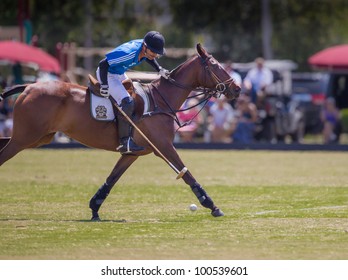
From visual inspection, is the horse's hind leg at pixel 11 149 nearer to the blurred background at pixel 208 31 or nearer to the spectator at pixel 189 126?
the spectator at pixel 189 126

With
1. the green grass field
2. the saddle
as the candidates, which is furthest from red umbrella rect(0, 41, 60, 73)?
the saddle

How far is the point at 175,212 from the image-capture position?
14.6m

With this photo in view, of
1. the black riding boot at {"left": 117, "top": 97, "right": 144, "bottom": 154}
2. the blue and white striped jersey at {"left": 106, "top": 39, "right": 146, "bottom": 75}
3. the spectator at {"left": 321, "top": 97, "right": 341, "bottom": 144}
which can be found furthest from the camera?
the spectator at {"left": 321, "top": 97, "right": 341, "bottom": 144}

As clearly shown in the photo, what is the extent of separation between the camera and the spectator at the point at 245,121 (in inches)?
1124

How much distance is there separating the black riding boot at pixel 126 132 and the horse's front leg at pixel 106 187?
0.18 m

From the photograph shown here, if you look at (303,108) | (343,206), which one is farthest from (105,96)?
(303,108)

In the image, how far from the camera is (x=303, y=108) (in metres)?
35.7

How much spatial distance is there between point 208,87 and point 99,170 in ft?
24.9

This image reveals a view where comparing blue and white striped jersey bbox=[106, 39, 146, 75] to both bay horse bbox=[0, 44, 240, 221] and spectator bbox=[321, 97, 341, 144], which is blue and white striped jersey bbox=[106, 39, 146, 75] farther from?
spectator bbox=[321, 97, 341, 144]

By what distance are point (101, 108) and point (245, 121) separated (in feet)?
47.9

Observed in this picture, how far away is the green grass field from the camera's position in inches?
442

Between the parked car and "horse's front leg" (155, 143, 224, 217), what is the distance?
2115 centimetres

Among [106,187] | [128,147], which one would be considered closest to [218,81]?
[128,147]

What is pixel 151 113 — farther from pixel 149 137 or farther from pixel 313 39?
pixel 313 39
